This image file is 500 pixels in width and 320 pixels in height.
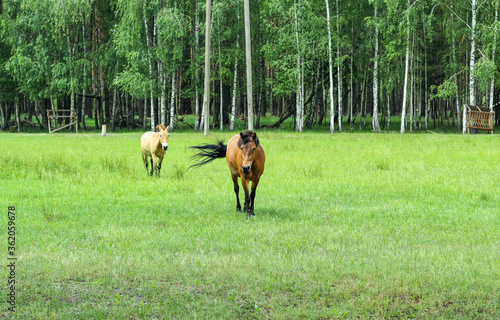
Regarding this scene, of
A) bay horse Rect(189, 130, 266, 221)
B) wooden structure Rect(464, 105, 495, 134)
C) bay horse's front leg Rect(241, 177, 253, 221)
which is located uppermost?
wooden structure Rect(464, 105, 495, 134)

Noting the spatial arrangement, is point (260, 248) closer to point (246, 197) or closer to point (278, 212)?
point (246, 197)

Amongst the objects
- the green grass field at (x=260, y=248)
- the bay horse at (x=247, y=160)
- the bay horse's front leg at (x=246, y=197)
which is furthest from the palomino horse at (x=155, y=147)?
the bay horse's front leg at (x=246, y=197)

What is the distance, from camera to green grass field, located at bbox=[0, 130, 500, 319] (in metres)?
5.37

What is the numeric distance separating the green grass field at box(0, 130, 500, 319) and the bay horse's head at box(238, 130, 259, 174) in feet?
3.25

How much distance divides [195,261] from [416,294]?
2674mm

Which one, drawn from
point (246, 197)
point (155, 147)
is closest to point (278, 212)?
point (246, 197)

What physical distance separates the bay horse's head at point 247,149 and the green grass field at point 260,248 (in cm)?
99

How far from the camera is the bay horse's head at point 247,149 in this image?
347 inches

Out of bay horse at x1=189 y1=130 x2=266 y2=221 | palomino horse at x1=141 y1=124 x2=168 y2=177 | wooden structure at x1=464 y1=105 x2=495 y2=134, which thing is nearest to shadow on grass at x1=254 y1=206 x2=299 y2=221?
bay horse at x1=189 y1=130 x2=266 y2=221

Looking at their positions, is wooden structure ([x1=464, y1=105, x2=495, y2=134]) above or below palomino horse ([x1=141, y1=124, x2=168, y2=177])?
above

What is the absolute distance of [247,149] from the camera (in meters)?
8.87

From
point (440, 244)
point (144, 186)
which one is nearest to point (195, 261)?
point (440, 244)

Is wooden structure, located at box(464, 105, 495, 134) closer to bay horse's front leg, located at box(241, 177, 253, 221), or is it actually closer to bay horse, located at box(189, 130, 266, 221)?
bay horse, located at box(189, 130, 266, 221)

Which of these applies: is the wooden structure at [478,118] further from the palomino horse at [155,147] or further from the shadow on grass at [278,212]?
the shadow on grass at [278,212]
